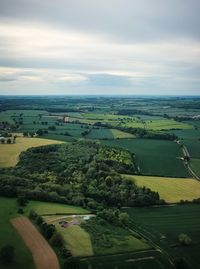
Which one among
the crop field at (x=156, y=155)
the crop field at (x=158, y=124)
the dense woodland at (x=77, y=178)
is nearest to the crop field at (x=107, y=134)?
the crop field at (x=156, y=155)

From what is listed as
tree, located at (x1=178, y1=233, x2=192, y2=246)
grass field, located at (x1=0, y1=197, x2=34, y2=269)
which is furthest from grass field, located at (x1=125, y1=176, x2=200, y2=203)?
grass field, located at (x1=0, y1=197, x2=34, y2=269)

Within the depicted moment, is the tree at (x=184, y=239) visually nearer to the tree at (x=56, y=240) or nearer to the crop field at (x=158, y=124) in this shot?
the tree at (x=56, y=240)

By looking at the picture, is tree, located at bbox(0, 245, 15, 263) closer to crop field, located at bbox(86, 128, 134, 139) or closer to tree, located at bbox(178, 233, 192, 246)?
tree, located at bbox(178, 233, 192, 246)

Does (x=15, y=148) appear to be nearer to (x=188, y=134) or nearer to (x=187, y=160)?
(x=187, y=160)

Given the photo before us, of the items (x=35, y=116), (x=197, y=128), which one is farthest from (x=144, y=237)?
(x=35, y=116)

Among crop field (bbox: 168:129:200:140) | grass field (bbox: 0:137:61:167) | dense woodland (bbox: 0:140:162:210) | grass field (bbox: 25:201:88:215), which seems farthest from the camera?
crop field (bbox: 168:129:200:140)

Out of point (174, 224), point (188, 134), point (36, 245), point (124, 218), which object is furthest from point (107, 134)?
point (36, 245)
